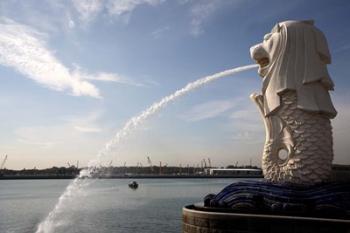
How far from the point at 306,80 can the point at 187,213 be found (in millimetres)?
6834

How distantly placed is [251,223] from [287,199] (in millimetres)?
1930

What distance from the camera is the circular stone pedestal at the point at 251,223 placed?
1460 cm

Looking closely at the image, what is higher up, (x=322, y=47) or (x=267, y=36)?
(x=267, y=36)

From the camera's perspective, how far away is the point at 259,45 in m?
20.2

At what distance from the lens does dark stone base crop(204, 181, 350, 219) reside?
16244 mm

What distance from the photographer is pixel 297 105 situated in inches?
730

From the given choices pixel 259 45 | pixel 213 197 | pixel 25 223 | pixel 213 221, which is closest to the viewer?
pixel 213 221

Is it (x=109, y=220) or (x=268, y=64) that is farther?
(x=109, y=220)

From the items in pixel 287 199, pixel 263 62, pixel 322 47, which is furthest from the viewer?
pixel 263 62

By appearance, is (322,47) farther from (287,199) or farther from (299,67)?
(287,199)

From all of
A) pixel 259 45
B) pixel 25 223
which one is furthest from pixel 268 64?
pixel 25 223

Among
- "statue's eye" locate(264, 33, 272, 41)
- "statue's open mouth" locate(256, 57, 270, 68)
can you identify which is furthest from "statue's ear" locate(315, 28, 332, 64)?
"statue's open mouth" locate(256, 57, 270, 68)

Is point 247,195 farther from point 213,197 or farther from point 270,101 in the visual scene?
point 270,101

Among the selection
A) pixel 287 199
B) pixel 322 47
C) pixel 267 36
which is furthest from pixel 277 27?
pixel 287 199
